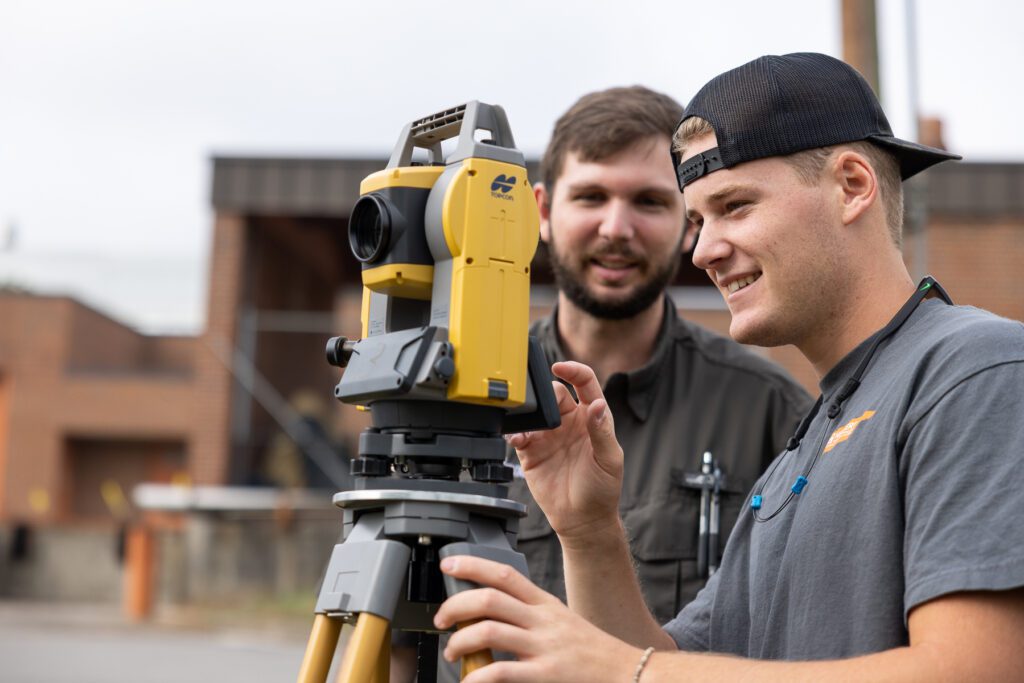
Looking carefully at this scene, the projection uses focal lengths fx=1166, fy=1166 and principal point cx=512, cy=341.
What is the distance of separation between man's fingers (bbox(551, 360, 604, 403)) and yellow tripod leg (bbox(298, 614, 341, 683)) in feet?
1.97

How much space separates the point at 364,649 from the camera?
169cm

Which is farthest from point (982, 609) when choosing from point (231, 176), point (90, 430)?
point (90, 430)

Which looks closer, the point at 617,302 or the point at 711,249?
the point at 711,249

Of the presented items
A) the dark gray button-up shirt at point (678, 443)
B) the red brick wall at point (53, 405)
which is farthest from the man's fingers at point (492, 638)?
the red brick wall at point (53, 405)

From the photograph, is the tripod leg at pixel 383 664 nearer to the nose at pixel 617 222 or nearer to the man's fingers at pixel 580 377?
the man's fingers at pixel 580 377

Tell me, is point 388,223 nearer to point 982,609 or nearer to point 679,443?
point 982,609

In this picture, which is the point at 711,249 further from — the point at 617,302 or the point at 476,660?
the point at 617,302

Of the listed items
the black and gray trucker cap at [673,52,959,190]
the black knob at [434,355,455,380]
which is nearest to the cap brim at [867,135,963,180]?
the black and gray trucker cap at [673,52,959,190]

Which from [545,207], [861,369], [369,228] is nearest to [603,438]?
[861,369]

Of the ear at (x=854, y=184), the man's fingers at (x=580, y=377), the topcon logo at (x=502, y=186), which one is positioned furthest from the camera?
the man's fingers at (x=580, y=377)

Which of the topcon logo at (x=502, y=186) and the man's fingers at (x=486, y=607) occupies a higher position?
the topcon logo at (x=502, y=186)

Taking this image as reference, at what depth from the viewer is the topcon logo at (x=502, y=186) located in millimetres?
1908

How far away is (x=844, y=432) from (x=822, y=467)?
0.23 ft

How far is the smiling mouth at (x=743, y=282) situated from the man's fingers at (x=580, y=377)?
0.30m
